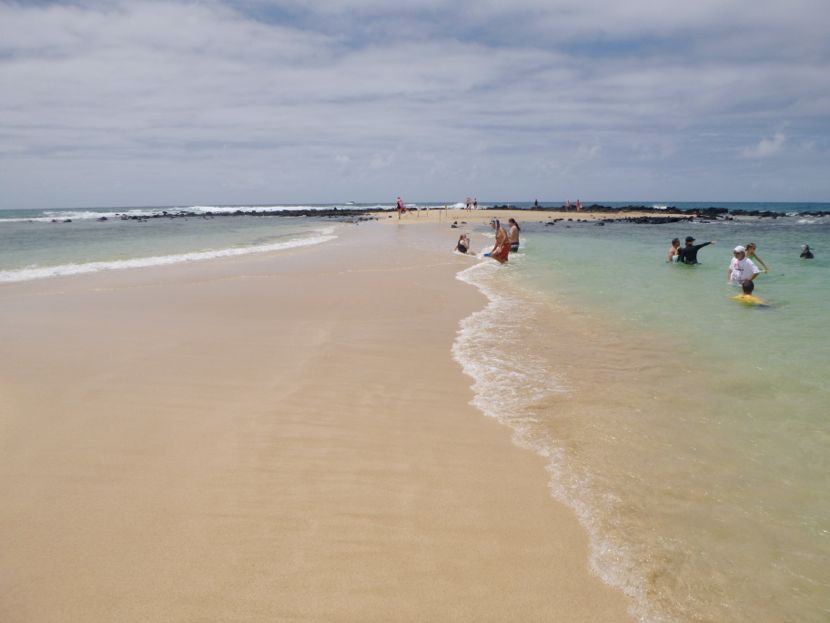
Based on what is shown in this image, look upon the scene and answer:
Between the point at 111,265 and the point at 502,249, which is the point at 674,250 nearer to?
the point at 502,249

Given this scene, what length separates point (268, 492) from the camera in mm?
4031

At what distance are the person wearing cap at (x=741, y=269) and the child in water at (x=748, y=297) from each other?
27 cm

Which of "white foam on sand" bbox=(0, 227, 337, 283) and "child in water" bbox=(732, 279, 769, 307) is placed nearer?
"child in water" bbox=(732, 279, 769, 307)

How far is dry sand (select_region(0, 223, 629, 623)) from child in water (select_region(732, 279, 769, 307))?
7.82 m

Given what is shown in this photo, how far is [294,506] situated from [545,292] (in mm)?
10862

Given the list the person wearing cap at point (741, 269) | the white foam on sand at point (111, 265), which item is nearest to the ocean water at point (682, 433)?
the person wearing cap at point (741, 269)

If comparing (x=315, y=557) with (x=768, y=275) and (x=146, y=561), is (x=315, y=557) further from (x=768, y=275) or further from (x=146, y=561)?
(x=768, y=275)

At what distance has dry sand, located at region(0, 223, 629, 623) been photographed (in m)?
3.03

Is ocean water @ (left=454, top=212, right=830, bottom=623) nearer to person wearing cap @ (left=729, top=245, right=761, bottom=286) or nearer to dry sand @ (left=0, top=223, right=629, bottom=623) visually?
dry sand @ (left=0, top=223, right=629, bottom=623)

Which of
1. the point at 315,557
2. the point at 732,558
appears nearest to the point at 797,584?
the point at 732,558

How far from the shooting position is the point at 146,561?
3.27 metres

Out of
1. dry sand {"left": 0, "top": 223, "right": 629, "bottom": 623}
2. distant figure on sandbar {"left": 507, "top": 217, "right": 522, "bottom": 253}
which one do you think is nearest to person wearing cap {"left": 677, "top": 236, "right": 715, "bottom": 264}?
distant figure on sandbar {"left": 507, "top": 217, "right": 522, "bottom": 253}

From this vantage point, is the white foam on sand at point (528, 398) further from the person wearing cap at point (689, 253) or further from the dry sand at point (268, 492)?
the person wearing cap at point (689, 253)

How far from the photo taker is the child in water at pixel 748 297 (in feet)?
39.5
